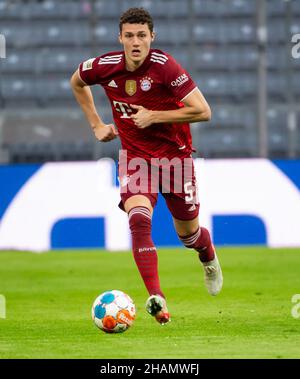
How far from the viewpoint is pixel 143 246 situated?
25.6 feet

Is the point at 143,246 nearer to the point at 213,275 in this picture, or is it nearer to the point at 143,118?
the point at 143,118

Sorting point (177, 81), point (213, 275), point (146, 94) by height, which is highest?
point (177, 81)

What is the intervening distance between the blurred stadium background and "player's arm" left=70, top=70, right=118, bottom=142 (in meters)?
7.94

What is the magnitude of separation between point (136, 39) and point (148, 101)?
0.49 meters

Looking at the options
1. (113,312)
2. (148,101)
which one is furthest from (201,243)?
(113,312)

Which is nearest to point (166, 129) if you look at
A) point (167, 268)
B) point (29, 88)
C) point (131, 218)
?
point (131, 218)

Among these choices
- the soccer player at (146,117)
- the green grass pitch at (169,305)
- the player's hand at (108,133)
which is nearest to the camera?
the green grass pitch at (169,305)

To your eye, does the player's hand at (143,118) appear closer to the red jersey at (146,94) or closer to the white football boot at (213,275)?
the red jersey at (146,94)

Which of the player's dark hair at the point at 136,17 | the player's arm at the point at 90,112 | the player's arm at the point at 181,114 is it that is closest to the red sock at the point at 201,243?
the player's arm at the point at 90,112

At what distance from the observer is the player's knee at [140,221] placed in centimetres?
782

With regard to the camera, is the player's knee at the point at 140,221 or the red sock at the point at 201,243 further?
the red sock at the point at 201,243

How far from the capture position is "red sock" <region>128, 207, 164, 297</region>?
7715mm

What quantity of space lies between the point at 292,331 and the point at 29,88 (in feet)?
35.4

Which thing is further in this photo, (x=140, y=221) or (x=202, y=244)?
(x=202, y=244)
